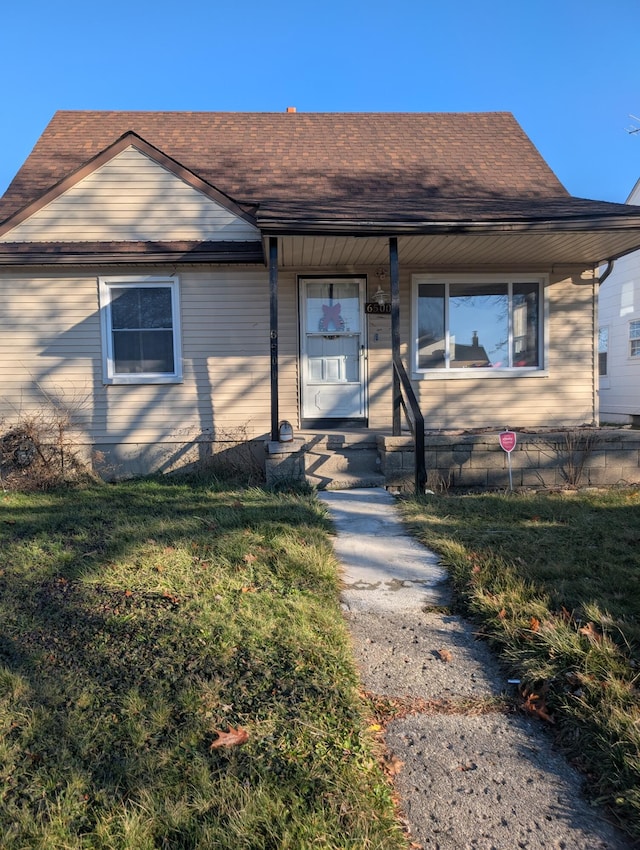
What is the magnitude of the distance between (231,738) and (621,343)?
15645 millimetres

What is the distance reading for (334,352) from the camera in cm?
894

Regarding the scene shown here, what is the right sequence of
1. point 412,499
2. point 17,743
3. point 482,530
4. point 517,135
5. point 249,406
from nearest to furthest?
1. point 17,743
2. point 482,530
3. point 412,499
4. point 249,406
5. point 517,135

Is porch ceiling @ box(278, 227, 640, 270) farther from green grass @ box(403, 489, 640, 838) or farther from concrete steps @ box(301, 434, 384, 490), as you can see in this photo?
green grass @ box(403, 489, 640, 838)

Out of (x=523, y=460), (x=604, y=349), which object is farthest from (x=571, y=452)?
(x=604, y=349)

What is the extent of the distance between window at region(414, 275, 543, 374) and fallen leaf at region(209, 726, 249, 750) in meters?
7.16

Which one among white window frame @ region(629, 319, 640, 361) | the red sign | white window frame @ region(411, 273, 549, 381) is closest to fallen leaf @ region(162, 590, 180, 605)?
the red sign

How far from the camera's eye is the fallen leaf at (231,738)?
227cm

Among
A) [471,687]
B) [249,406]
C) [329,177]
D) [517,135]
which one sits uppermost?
[517,135]

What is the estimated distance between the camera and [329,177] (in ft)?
31.2

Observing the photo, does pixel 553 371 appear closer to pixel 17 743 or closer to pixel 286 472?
pixel 286 472

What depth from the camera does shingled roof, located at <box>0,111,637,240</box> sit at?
7.57 metres

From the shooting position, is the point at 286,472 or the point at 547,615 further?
the point at 286,472

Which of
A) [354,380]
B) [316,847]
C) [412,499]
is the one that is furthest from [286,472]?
[316,847]

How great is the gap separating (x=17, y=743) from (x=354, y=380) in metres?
7.12
